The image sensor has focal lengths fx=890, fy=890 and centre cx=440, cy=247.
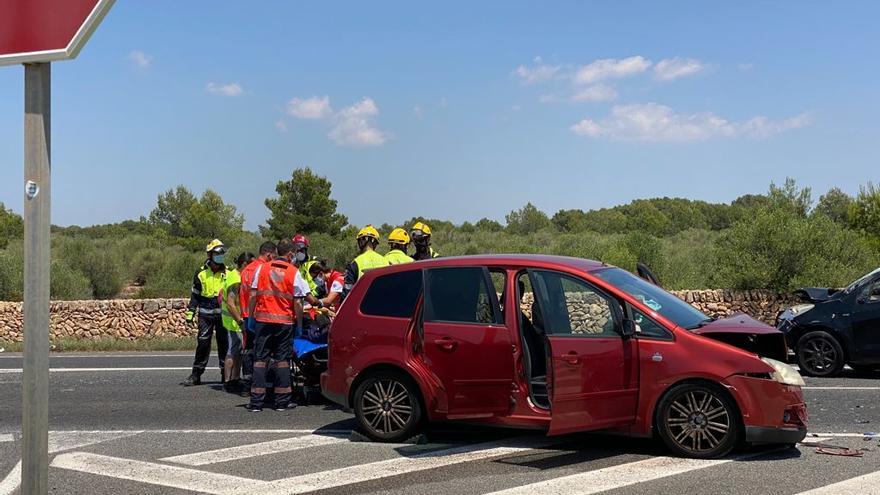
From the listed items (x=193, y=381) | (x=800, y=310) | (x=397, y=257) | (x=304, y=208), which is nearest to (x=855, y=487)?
(x=397, y=257)

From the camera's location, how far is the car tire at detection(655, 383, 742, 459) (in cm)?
704

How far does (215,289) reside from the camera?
12.1m

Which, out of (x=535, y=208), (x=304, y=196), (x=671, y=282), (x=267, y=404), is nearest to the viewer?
(x=267, y=404)

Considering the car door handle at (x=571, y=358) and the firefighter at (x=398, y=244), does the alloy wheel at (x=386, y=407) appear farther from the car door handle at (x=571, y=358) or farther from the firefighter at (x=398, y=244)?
the firefighter at (x=398, y=244)

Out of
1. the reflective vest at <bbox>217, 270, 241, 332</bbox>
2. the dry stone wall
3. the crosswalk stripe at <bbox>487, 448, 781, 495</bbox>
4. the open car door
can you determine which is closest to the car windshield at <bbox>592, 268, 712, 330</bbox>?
the open car door

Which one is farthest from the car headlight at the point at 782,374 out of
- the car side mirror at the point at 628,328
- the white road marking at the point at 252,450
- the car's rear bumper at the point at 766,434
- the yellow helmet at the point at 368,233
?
the yellow helmet at the point at 368,233

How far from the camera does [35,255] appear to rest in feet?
9.52

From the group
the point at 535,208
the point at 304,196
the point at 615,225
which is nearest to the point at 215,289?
the point at 304,196

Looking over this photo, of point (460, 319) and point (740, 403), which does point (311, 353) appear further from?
point (740, 403)

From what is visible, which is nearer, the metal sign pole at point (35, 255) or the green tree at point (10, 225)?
the metal sign pole at point (35, 255)

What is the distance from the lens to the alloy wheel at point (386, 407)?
7.99 meters

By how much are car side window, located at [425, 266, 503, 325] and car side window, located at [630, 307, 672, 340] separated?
1150 millimetres

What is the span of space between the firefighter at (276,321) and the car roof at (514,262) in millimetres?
2044

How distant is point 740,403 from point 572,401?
1325 mm
